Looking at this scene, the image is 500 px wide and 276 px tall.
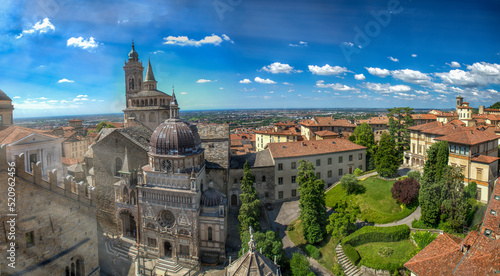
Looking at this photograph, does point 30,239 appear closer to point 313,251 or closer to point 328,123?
point 313,251

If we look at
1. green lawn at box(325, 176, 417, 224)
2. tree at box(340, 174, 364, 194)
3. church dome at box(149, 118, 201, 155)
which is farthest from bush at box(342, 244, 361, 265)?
church dome at box(149, 118, 201, 155)

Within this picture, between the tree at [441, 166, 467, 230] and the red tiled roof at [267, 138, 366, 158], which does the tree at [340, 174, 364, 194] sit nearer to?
the red tiled roof at [267, 138, 366, 158]

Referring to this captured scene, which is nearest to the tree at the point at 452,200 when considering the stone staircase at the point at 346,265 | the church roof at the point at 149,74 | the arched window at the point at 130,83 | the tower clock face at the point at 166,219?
the stone staircase at the point at 346,265

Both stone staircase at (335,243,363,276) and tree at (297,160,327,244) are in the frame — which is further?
tree at (297,160,327,244)

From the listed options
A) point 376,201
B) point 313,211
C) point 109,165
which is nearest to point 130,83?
point 109,165

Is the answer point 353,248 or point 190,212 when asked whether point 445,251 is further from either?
point 190,212

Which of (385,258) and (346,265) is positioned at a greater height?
(385,258)

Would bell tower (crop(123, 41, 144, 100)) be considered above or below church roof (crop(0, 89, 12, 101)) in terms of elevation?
above
